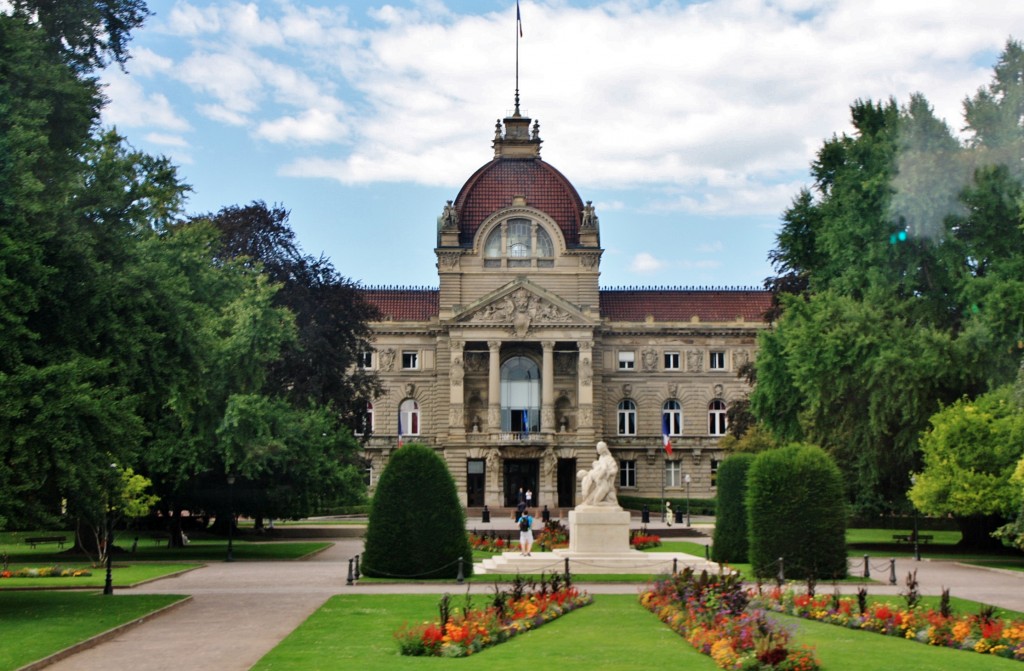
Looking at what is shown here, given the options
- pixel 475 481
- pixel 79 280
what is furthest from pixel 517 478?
pixel 79 280

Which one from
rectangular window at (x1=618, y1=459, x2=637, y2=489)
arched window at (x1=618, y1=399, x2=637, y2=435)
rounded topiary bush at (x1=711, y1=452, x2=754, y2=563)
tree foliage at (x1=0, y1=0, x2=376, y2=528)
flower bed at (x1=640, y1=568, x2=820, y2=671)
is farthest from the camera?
arched window at (x1=618, y1=399, x2=637, y2=435)

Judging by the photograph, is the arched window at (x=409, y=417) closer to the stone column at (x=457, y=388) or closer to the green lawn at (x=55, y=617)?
the stone column at (x=457, y=388)

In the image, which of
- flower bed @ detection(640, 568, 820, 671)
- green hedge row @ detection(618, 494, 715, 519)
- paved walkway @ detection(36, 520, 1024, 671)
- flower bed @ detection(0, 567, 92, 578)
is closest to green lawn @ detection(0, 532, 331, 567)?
paved walkway @ detection(36, 520, 1024, 671)

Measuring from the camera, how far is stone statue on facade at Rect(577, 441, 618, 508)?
36.9 metres

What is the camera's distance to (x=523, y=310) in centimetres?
8281

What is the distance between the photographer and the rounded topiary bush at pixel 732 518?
132 ft

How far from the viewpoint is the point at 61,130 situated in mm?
29125

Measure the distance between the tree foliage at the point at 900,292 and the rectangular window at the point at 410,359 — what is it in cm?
3971

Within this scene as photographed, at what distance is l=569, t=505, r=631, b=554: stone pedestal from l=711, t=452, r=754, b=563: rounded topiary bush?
14.0 ft

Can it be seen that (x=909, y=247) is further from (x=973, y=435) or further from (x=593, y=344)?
(x=593, y=344)

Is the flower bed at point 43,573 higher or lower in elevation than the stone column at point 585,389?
lower

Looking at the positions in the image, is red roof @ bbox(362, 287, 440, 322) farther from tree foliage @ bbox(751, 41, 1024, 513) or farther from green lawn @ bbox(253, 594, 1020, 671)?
green lawn @ bbox(253, 594, 1020, 671)

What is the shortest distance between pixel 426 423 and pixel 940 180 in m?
47.7

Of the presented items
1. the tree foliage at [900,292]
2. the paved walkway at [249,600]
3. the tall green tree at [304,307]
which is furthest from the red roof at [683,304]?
the paved walkway at [249,600]
